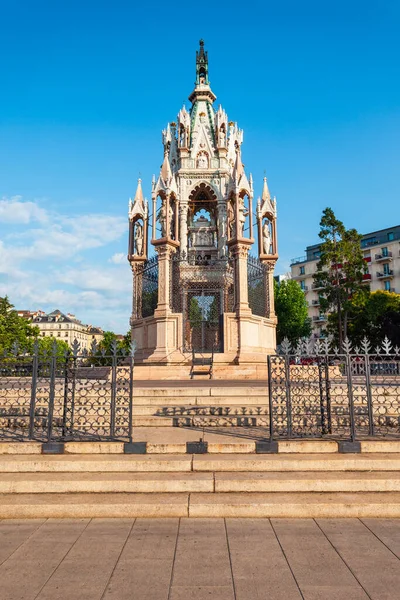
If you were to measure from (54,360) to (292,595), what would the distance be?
5.53 metres

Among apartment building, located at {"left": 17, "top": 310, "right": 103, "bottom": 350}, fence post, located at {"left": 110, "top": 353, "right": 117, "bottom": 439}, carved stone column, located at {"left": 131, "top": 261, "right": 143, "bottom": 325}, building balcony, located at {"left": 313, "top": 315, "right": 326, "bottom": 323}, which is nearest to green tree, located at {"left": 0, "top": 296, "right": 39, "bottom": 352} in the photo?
carved stone column, located at {"left": 131, "top": 261, "right": 143, "bottom": 325}

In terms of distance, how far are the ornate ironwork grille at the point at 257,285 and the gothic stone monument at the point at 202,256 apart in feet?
0.18

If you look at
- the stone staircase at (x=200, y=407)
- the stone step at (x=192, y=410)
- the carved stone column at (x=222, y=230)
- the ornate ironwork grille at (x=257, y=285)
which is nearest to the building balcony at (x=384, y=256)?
the carved stone column at (x=222, y=230)

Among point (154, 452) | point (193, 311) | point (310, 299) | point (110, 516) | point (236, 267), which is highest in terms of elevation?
point (310, 299)

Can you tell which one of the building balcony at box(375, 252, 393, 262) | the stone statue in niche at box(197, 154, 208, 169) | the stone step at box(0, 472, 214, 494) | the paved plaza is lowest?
the paved plaza

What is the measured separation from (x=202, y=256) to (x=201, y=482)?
1973 centimetres

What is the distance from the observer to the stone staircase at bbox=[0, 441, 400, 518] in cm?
497

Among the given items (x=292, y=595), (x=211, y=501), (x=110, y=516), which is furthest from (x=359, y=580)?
(x=110, y=516)

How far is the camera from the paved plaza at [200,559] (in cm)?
329

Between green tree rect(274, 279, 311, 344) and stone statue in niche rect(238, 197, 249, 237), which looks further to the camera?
green tree rect(274, 279, 311, 344)

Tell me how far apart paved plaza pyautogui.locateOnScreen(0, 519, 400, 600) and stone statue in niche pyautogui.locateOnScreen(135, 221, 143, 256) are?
730 inches

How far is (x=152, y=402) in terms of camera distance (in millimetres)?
9852

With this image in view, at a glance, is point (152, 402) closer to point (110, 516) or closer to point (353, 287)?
point (110, 516)

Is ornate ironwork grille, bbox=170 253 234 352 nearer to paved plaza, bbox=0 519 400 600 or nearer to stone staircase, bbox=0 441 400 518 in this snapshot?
stone staircase, bbox=0 441 400 518
